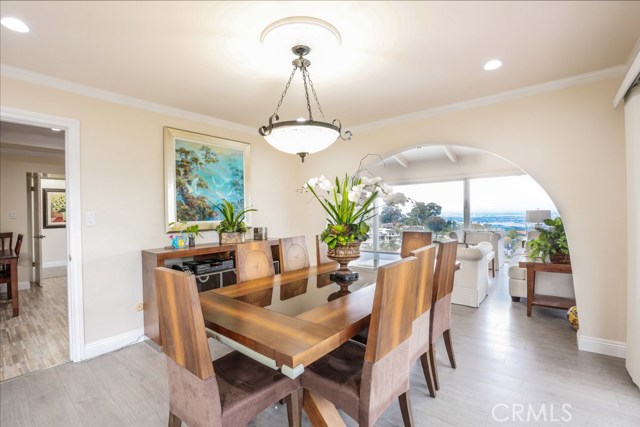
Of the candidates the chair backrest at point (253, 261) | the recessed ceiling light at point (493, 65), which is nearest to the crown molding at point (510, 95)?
the recessed ceiling light at point (493, 65)

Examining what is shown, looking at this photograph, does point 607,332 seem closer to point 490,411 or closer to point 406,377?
point 490,411

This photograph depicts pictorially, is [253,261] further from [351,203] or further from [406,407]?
[406,407]

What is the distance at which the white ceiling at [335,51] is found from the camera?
1.68m

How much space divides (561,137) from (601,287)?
4.40ft

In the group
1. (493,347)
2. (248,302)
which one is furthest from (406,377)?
(493,347)

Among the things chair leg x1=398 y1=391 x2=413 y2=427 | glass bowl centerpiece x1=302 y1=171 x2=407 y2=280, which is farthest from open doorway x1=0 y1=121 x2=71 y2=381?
chair leg x1=398 y1=391 x2=413 y2=427

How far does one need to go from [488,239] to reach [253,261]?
5.67m

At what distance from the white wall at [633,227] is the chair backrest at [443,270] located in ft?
Answer: 3.88

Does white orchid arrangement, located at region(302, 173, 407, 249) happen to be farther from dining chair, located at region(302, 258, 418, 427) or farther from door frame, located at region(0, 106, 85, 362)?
door frame, located at region(0, 106, 85, 362)

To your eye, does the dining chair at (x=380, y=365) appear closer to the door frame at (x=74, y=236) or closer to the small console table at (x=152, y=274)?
the small console table at (x=152, y=274)

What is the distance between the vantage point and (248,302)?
175cm

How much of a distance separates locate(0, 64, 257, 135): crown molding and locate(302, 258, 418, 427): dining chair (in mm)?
2949

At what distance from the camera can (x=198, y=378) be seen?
1192 mm

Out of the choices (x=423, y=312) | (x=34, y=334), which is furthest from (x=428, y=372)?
(x=34, y=334)
